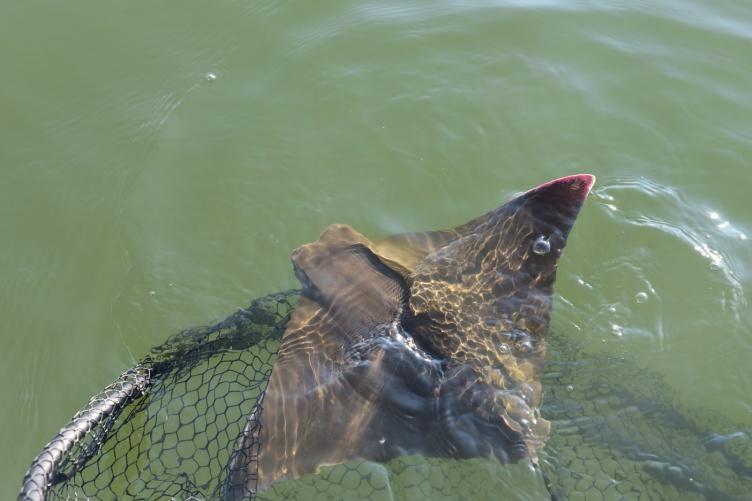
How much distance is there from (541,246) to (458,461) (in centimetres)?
165

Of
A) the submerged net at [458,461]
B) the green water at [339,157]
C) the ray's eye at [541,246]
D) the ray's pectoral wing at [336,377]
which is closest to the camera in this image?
the ray's pectoral wing at [336,377]

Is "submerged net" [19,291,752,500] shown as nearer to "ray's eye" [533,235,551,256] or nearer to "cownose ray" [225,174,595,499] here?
"cownose ray" [225,174,595,499]

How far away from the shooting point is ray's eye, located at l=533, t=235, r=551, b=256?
15.9 ft

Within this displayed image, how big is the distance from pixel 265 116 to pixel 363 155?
121 centimetres

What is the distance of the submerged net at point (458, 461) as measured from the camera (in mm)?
4438

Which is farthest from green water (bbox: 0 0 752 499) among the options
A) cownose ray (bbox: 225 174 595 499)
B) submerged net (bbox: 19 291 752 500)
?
cownose ray (bbox: 225 174 595 499)

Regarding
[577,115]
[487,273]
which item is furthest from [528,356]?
[577,115]

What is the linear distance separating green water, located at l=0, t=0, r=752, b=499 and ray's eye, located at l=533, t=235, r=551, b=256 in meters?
1.05

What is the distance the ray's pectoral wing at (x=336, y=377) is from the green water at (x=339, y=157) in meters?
1.04

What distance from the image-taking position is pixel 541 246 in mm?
4863

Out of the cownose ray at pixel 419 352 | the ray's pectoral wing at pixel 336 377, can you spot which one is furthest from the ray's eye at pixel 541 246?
the ray's pectoral wing at pixel 336 377

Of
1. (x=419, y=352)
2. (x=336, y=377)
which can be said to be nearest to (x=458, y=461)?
(x=419, y=352)

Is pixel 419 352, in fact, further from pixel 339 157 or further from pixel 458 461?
pixel 339 157

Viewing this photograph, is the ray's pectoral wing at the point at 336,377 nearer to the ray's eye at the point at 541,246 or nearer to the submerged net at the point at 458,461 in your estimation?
the submerged net at the point at 458,461
